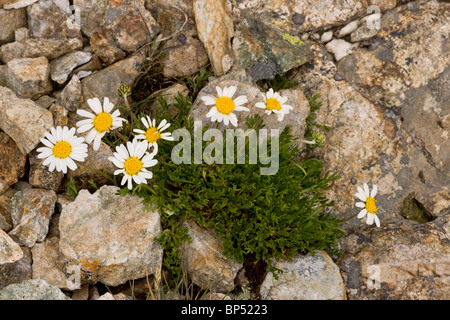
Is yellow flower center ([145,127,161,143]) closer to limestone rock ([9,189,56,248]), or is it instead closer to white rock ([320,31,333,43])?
limestone rock ([9,189,56,248])

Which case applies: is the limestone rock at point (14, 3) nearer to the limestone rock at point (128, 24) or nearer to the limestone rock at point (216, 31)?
the limestone rock at point (128, 24)

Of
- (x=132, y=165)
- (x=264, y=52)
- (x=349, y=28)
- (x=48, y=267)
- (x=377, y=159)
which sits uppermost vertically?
(x=349, y=28)

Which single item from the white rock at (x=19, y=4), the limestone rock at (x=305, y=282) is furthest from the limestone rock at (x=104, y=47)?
the limestone rock at (x=305, y=282)

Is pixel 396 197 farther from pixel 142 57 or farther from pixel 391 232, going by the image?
pixel 142 57

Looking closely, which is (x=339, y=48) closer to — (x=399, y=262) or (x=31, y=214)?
(x=399, y=262)

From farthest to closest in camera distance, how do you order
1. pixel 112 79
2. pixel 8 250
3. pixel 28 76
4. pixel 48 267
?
1. pixel 112 79
2. pixel 28 76
3. pixel 48 267
4. pixel 8 250

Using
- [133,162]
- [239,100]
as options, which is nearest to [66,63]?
[133,162]

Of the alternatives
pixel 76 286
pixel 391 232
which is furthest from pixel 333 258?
pixel 76 286
